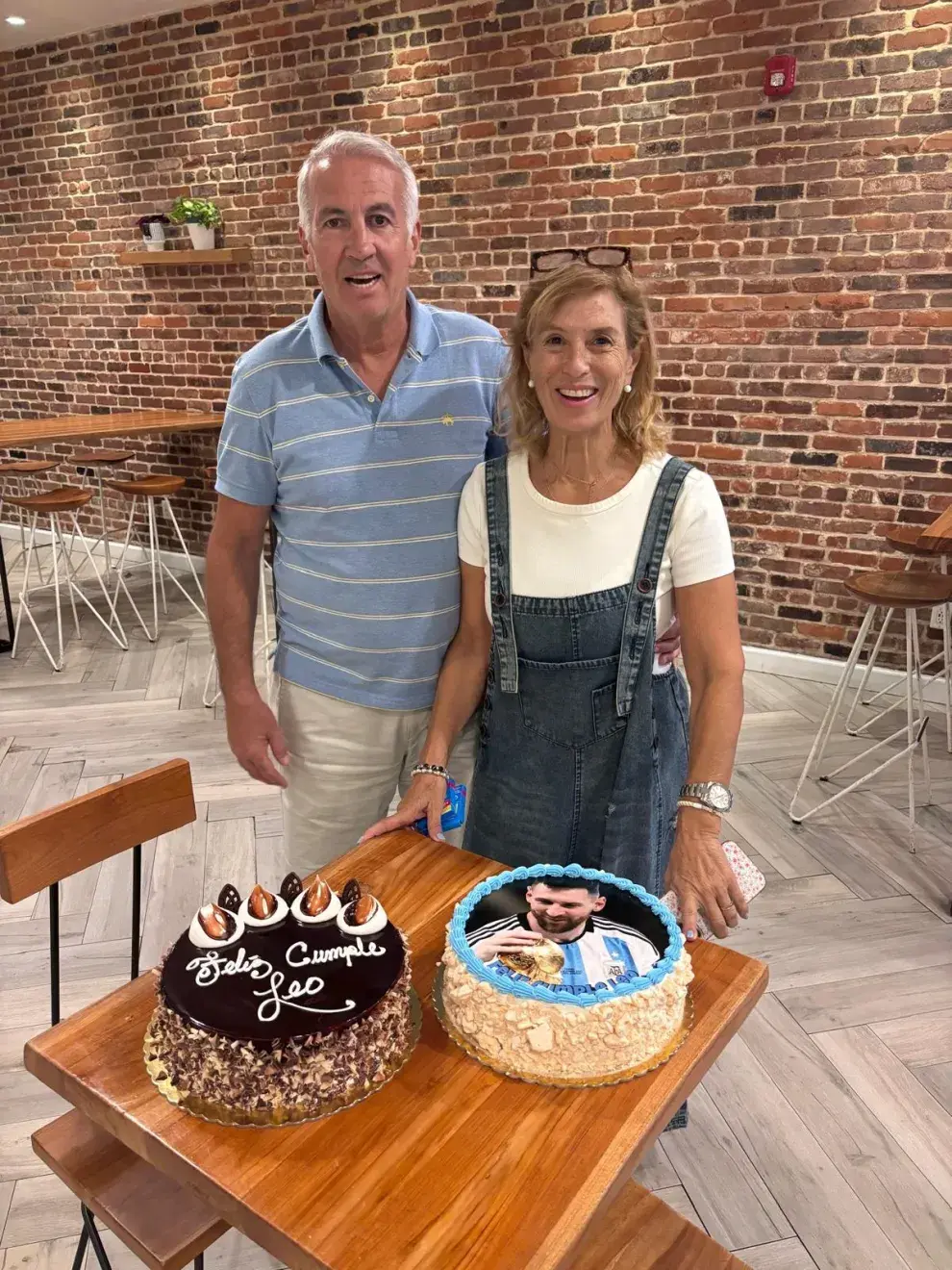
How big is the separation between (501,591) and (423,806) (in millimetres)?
366

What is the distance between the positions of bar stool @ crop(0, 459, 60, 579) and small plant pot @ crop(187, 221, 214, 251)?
157 centimetres

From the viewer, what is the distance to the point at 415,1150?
0.84 m

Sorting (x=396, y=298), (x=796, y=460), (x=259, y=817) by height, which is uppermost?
(x=396, y=298)

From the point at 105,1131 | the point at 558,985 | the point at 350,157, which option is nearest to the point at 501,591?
the point at 558,985

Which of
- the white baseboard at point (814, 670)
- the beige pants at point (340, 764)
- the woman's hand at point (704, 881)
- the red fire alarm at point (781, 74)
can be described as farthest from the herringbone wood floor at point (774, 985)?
the red fire alarm at point (781, 74)

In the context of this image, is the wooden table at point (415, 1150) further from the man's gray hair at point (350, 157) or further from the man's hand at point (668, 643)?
the man's gray hair at point (350, 157)

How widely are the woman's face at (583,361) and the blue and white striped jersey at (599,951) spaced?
2.44 feet

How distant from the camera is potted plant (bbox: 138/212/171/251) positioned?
5.49 metres

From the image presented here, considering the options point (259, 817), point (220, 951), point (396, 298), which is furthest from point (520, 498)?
point (259, 817)

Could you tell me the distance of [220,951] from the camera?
992mm

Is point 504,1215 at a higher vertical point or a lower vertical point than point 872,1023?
higher

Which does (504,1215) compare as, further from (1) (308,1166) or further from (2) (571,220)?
(2) (571,220)

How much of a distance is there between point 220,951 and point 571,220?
13.6 feet

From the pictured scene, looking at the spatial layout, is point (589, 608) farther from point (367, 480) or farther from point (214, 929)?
point (214, 929)
